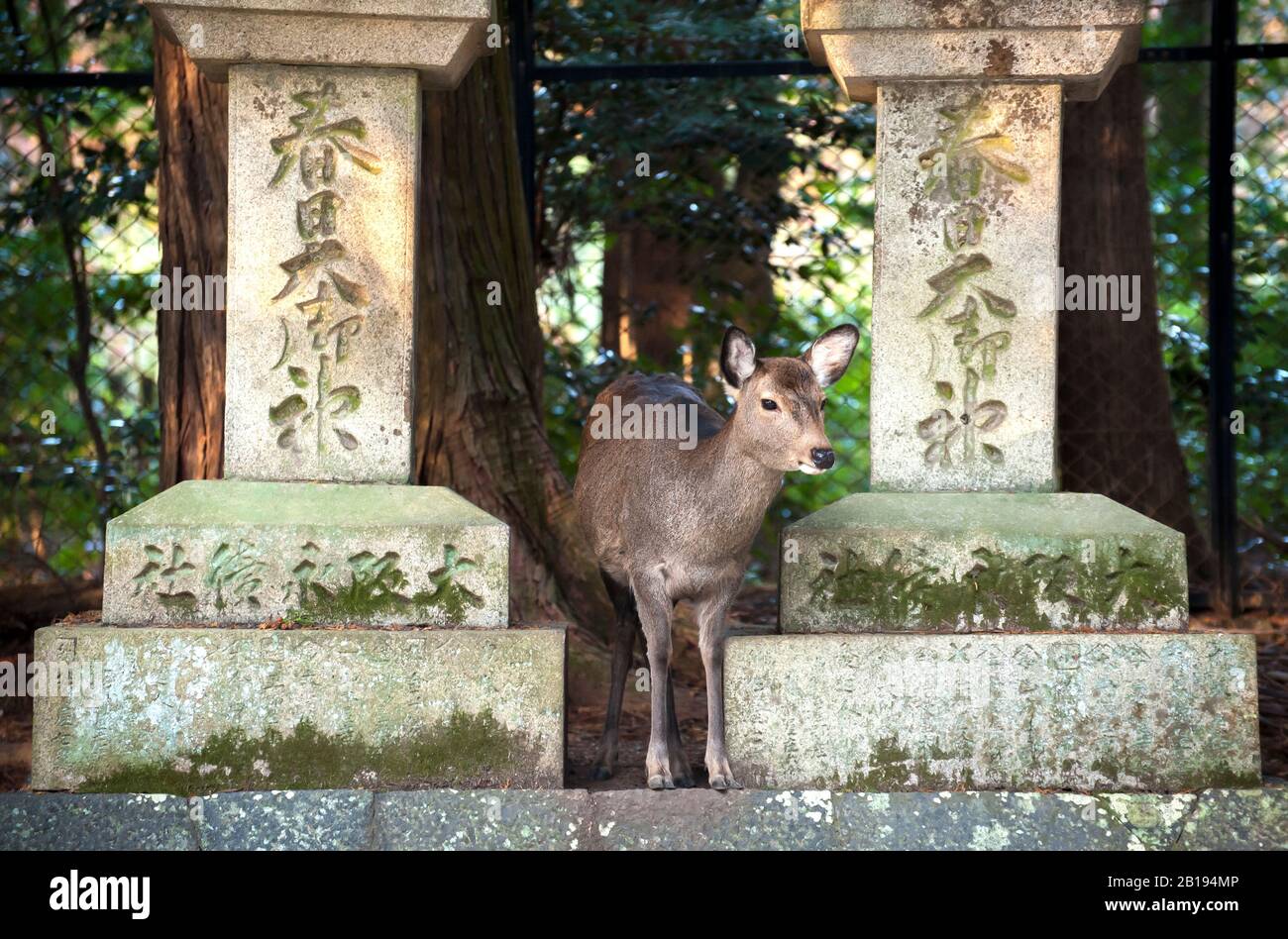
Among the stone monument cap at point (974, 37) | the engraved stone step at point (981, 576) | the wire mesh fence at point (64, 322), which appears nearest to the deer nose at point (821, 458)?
the engraved stone step at point (981, 576)

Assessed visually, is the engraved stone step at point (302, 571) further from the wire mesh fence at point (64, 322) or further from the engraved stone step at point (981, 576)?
the wire mesh fence at point (64, 322)

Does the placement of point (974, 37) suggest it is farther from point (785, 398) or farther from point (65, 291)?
point (65, 291)

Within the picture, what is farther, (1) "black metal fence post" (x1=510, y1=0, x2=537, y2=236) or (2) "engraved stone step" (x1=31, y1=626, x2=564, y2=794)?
(1) "black metal fence post" (x1=510, y1=0, x2=537, y2=236)

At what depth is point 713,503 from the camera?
466 centimetres

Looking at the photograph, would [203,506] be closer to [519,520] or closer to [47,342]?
[519,520]

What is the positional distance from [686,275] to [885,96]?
3895mm

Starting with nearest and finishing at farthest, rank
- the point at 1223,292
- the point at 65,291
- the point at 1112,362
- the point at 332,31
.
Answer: the point at 332,31 < the point at 1223,292 < the point at 1112,362 < the point at 65,291

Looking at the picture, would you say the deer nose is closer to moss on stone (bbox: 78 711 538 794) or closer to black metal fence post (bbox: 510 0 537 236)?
moss on stone (bbox: 78 711 538 794)

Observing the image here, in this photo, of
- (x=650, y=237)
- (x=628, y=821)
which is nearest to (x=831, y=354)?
(x=628, y=821)

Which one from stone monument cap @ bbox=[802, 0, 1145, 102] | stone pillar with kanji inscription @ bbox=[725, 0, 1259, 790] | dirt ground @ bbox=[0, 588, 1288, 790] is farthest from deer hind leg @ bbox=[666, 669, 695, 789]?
stone monument cap @ bbox=[802, 0, 1145, 102]

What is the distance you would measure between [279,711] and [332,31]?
1948 mm

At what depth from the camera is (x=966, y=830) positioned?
13.9 feet

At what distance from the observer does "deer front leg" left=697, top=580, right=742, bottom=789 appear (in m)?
4.41

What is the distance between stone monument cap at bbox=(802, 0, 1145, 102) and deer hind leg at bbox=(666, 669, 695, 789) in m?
1.94
